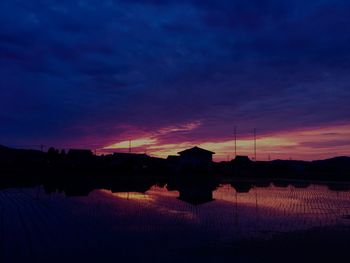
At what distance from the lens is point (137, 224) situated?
13672mm

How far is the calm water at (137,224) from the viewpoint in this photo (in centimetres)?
973

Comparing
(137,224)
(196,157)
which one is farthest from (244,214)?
(196,157)

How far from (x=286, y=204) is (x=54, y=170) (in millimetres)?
30393

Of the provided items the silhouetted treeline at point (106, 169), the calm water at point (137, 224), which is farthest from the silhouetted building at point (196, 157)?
the calm water at point (137, 224)

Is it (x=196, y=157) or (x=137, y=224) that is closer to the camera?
(x=137, y=224)

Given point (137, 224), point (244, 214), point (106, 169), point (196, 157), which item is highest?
point (196, 157)

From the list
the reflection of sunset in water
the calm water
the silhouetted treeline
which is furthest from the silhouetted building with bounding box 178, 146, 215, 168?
the calm water

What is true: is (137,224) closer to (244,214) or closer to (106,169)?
(244,214)

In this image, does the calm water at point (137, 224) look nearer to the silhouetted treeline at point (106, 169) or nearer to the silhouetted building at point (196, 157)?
the silhouetted treeline at point (106, 169)

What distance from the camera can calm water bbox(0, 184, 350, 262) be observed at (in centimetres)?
973

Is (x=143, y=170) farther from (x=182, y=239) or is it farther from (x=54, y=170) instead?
(x=182, y=239)

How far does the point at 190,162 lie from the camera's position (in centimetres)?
5253

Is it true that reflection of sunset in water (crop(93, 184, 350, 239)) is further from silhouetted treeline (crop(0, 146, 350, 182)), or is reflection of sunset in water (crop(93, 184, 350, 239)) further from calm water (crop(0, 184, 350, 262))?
silhouetted treeline (crop(0, 146, 350, 182))

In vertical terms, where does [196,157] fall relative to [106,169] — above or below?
above
